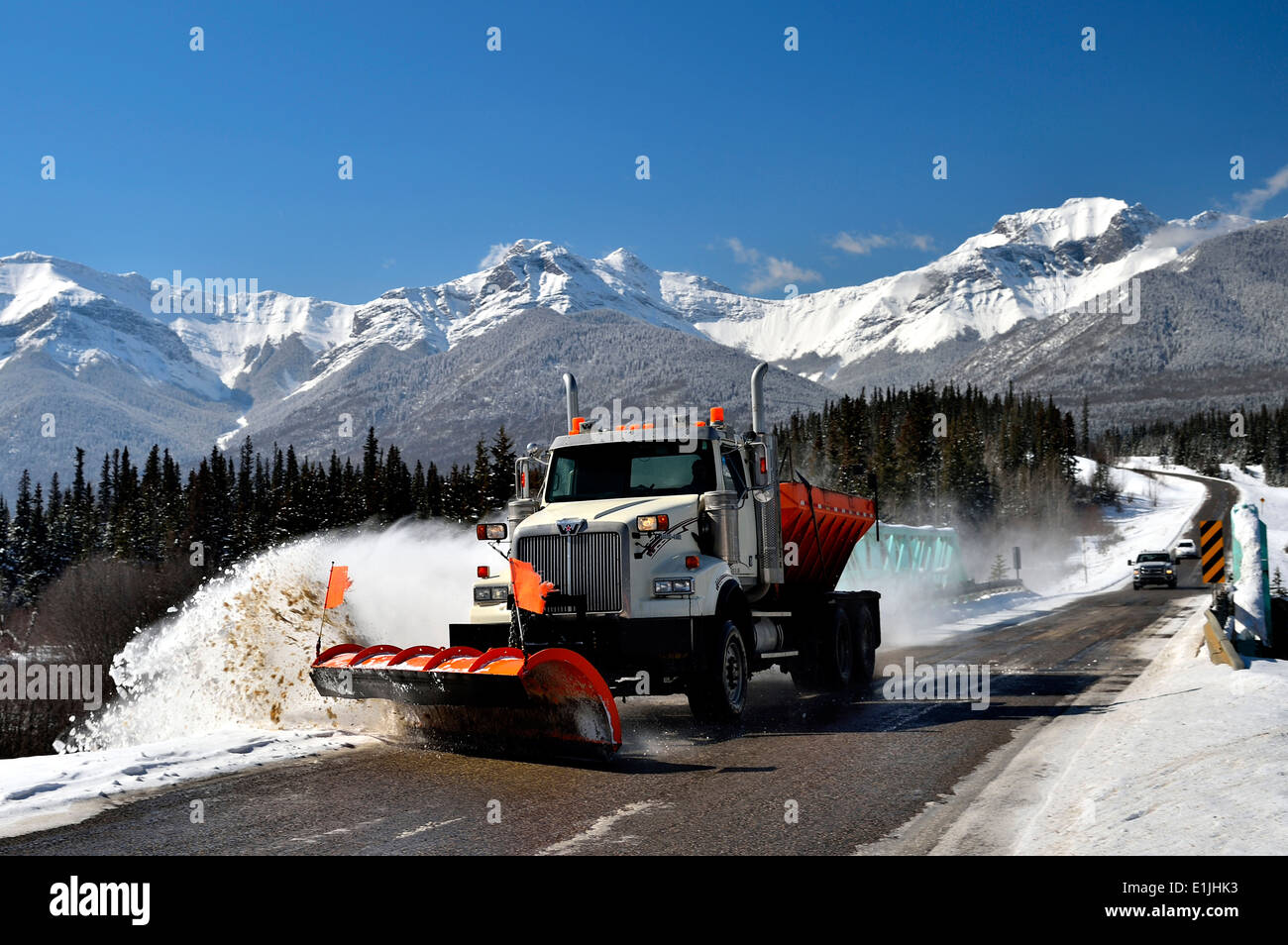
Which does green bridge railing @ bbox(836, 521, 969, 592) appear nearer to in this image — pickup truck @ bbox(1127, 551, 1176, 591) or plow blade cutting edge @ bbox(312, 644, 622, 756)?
pickup truck @ bbox(1127, 551, 1176, 591)

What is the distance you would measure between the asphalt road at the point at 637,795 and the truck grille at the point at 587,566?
1.45 m

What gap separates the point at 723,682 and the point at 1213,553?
1217cm

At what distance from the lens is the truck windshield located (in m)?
11.3

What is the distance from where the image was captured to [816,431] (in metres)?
131

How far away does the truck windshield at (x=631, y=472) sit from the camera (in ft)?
37.2

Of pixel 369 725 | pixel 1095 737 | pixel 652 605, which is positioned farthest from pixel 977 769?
pixel 369 725

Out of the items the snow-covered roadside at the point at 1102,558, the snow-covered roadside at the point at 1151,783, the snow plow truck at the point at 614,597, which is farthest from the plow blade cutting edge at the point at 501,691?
the snow-covered roadside at the point at 1102,558

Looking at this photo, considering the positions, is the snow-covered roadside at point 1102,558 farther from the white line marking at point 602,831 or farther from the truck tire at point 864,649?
the white line marking at point 602,831

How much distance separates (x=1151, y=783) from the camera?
7281 millimetres

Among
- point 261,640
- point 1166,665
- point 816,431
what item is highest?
point 816,431
